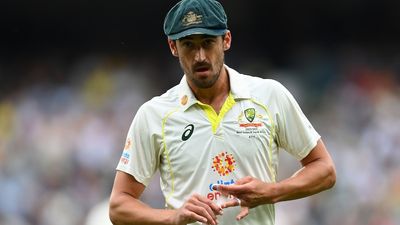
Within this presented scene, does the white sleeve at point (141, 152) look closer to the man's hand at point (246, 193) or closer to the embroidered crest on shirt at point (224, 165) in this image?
the embroidered crest on shirt at point (224, 165)

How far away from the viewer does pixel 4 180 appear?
1090cm

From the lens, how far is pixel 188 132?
14.7 feet

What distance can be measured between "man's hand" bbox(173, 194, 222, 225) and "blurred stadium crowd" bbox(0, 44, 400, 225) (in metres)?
5.81

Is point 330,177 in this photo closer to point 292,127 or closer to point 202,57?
point 292,127

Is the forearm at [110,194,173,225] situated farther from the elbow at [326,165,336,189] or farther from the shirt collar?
Answer: the elbow at [326,165,336,189]

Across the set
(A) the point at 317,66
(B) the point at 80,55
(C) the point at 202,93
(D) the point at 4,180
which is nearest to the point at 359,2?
(A) the point at 317,66

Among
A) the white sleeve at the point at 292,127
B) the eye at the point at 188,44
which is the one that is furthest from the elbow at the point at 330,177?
the eye at the point at 188,44

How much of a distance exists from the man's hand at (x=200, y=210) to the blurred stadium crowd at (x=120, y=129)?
581cm

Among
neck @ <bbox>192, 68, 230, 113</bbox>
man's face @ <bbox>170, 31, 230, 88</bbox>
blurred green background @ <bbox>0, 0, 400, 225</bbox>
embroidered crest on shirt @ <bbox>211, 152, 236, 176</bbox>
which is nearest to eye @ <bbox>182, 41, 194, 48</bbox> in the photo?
man's face @ <bbox>170, 31, 230, 88</bbox>

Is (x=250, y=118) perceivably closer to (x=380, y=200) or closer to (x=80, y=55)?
(x=380, y=200)

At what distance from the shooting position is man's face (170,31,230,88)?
4.40 m

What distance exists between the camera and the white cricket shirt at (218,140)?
439 cm

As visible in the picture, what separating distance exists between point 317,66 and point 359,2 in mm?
1148

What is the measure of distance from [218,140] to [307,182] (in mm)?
481
